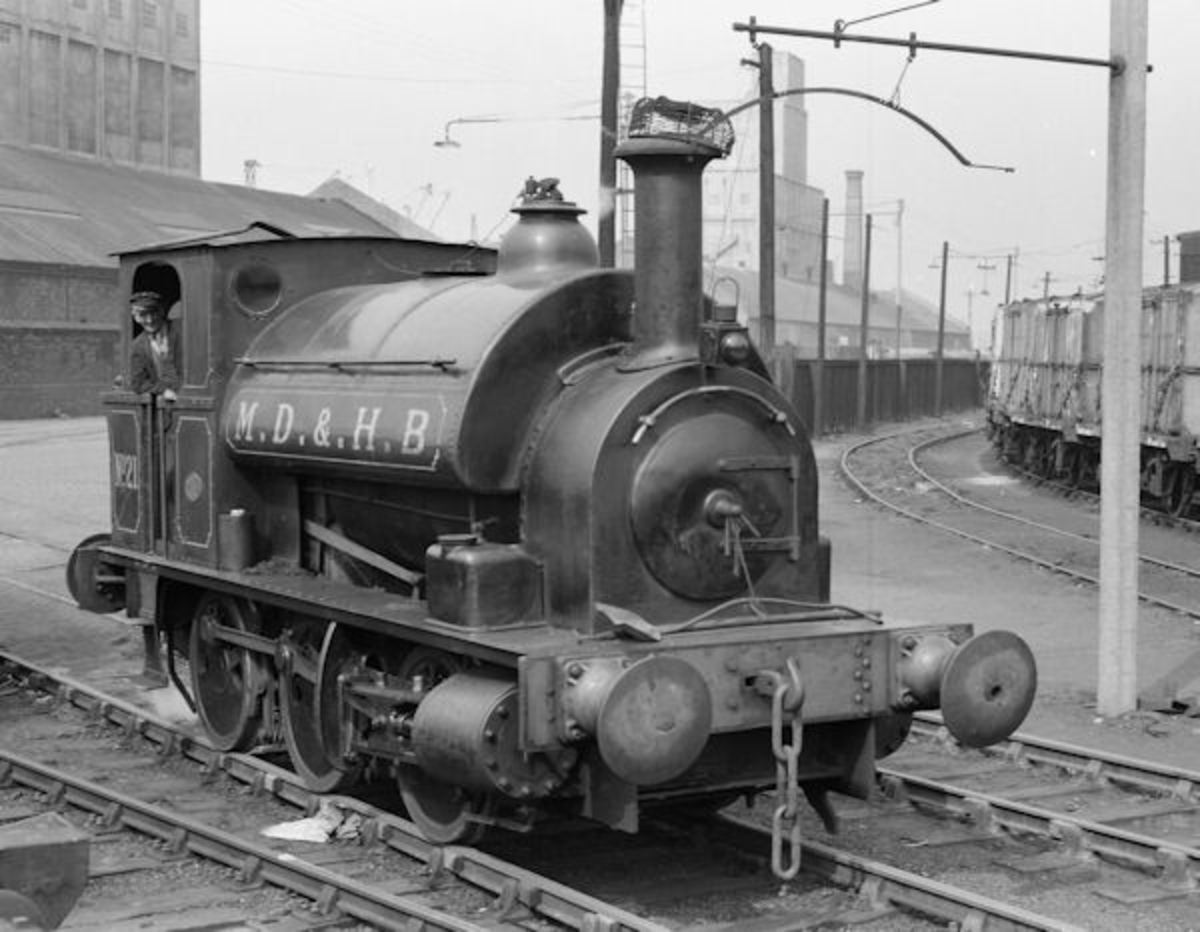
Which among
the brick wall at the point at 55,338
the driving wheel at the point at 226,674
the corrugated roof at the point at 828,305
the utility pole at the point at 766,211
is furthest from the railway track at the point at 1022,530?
the corrugated roof at the point at 828,305

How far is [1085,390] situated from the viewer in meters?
27.5

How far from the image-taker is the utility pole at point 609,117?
1683 cm

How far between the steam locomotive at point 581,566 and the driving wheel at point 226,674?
47 cm

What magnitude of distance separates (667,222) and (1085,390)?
22021 millimetres

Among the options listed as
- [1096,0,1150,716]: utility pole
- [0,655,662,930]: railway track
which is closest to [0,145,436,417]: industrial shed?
[0,655,662,930]: railway track

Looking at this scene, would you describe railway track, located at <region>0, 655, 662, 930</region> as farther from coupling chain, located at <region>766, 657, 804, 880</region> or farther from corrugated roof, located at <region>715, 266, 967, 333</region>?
corrugated roof, located at <region>715, 266, 967, 333</region>

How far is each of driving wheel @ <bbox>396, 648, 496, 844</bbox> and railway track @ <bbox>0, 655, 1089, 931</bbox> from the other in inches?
3.2

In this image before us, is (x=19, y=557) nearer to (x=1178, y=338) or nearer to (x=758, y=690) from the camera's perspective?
(x=758, y=690)

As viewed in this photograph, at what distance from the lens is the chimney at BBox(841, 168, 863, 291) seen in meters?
82.4

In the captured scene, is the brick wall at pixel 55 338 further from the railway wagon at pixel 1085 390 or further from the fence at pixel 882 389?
the railway wagon at pixel 1085 390

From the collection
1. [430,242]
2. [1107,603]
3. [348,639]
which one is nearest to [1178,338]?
[1107,603]

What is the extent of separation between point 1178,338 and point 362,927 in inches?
735

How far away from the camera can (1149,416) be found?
919 inches

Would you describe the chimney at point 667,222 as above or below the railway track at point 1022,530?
→ above
